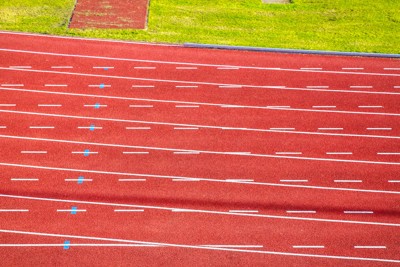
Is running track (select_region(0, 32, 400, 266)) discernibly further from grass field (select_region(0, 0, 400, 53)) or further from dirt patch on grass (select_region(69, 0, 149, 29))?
dirt patch on grass (select_region(69, 0, 149, 29))

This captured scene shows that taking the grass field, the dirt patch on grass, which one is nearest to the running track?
the grass field

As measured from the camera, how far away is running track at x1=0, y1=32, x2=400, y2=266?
14.9m

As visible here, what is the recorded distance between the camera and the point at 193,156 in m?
17.3

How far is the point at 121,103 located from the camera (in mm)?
19016

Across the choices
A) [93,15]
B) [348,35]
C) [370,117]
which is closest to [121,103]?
[93,15]

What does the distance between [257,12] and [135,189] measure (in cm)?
1094

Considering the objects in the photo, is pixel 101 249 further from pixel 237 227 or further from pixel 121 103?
pixel 121 103

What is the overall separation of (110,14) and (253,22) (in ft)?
18.4

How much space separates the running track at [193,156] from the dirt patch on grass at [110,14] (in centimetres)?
133

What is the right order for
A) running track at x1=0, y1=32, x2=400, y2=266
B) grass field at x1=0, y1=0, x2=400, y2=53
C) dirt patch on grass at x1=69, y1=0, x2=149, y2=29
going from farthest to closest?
dirt patch on grass at x1=69, y1=0, x2=149, y2=29 < grass field at x1=0, y1=0, x2=400, y2=53 < running track at x1=0, y1=32, x2=400, y2=266

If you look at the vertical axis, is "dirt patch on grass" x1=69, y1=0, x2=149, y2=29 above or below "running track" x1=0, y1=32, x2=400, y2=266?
above

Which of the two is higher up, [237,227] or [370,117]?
[370,117]

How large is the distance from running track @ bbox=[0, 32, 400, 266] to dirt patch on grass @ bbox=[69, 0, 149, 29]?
133 cm

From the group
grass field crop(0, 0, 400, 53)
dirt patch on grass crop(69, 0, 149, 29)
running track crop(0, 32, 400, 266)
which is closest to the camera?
running track crop(0, 32, 400, 266)
